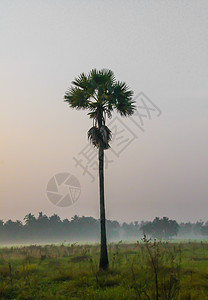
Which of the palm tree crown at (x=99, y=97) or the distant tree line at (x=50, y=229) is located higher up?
the palm tree crown at (x=99, y=97)

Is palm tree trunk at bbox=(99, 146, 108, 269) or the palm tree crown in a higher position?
the palm tree crown

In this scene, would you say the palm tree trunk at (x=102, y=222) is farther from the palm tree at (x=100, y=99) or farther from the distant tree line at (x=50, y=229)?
the distant tree line at (x=50, y=229)

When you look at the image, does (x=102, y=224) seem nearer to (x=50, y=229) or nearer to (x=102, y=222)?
(x=102, y=222)

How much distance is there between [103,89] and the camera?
57.4 ft

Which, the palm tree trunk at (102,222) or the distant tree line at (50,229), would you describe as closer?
the palm tree trunk at (102,222)

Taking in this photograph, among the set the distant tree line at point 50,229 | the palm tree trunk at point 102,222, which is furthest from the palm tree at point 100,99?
the distant tree line at point 50,229

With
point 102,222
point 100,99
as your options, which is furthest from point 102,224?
point 100,99

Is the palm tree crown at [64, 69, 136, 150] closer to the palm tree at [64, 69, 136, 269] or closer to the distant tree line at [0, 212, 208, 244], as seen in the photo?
the palm tree at [64, 69, 136, 269]

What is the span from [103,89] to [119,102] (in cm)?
144

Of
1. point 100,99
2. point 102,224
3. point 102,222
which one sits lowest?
point 102,224

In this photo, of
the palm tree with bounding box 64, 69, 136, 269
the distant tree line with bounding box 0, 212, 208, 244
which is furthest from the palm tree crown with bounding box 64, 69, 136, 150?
the distant tree line with bounding box 0, 212, 208, 244

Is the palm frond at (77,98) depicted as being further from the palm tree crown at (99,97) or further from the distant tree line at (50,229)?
the distant tree line at (50,229)

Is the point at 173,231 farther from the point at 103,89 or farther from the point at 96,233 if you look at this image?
the point at 103,89

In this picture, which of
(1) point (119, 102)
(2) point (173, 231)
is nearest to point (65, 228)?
(2) point (173, 231)
